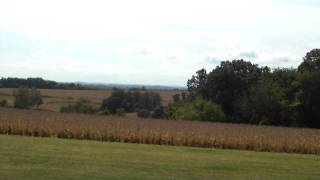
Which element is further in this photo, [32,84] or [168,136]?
[32,84]

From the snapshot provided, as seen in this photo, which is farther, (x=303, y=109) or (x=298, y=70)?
(x=298, y=70)

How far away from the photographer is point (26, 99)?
99812 mm

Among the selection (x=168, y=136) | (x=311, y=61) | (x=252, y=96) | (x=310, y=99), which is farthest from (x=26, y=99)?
(x=168, y=136)

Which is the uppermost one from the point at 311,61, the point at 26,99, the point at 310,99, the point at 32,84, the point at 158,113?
the point at 311,61

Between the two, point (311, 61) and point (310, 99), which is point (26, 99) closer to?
point (311, 61)

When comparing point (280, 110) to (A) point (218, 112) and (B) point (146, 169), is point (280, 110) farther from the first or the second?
(B) point (146, 169)

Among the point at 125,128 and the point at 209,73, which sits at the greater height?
the point at 209,73

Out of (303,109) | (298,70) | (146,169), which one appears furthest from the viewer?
(298,70)

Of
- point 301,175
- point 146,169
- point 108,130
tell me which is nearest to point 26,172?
point 146,169

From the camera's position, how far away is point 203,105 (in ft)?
258

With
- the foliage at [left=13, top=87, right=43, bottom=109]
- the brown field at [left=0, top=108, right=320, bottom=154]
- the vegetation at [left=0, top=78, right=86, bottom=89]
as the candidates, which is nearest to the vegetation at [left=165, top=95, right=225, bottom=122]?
the foliage at [left=13, top=87, right=43, bottom=109]

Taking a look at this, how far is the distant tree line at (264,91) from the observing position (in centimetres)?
7012

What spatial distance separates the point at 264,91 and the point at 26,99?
44169mm

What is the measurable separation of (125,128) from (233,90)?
4720 cm
